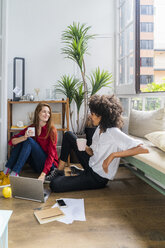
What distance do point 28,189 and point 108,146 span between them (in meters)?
0.79

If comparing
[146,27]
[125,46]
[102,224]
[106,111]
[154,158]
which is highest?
[146,27]

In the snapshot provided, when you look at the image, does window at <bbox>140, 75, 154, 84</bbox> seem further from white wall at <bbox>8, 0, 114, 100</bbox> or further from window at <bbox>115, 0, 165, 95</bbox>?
white wall at <bbox>8, 0, 114, 100</bbox>

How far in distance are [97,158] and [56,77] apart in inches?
74.1

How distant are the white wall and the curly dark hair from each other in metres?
1.73

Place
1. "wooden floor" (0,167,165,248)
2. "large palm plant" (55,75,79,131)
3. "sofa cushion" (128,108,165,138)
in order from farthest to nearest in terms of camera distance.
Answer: "large palm plant" (55,75,79,131), "sofa cushion" (128,108,165,138), "wooden floor" (0,167,165,248)

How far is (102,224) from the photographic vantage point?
1.66 meters

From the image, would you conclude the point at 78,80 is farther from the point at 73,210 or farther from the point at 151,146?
the point at 73,210

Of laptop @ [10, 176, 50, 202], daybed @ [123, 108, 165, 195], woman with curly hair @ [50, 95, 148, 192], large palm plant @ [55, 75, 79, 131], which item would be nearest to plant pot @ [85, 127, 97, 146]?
large palm plant @ [55, 75, 79, 131]

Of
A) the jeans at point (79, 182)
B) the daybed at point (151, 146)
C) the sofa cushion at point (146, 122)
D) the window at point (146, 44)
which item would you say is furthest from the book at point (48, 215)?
the window at point (146, 44)

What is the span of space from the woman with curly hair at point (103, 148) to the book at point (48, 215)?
1.28ft

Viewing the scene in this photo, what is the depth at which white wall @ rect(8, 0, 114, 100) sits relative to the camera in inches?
141

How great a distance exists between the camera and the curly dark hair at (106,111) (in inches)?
82.4

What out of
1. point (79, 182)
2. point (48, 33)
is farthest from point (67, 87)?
point (79, 182)

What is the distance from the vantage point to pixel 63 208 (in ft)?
6.22
